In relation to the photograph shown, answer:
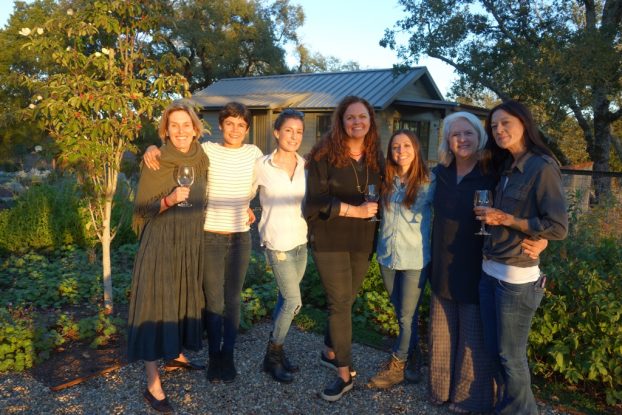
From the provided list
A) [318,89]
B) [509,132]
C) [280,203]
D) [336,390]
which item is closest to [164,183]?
[280,203]

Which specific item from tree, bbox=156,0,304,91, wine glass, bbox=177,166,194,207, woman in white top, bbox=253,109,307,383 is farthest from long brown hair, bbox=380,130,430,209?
tree, bbox=156,0,304,91

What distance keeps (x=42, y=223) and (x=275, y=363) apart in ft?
18.9

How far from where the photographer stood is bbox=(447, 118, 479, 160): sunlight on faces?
125 inches

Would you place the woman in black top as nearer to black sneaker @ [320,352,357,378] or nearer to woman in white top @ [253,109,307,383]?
woman in white top @ [253,109,307,383]

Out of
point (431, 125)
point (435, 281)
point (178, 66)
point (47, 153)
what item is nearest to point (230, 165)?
point (435, 281)

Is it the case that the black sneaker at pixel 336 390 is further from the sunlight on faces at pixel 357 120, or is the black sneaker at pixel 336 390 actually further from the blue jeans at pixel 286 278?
the sunlight on faces at pixel 357 120

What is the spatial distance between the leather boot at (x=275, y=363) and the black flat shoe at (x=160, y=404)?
81 cm

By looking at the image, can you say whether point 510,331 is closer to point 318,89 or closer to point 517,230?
point 517,230

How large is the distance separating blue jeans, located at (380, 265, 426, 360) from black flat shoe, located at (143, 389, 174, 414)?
165 cm

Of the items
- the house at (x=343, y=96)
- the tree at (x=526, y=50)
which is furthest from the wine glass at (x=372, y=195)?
the house at (x=343, y=96)

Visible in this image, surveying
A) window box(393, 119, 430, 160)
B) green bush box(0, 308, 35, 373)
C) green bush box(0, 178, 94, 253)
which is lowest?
green bush box(0, 308, 35, 373)

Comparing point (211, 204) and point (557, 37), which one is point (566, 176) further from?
point (211, 204)

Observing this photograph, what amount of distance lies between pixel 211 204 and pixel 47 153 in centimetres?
272

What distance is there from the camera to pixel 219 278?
3625 mm
